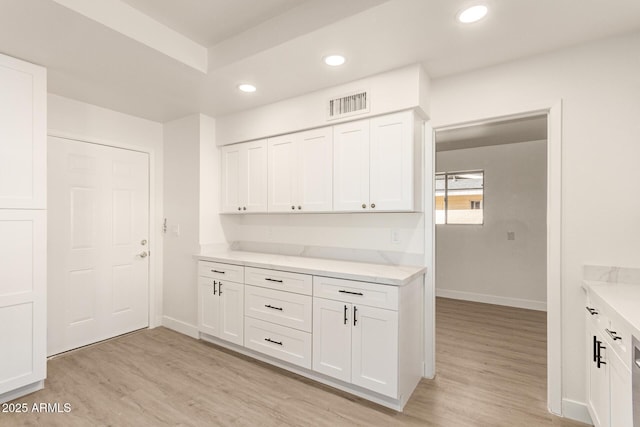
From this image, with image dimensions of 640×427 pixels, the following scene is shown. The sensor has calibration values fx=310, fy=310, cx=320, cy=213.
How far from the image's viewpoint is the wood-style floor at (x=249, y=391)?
2.06 metres

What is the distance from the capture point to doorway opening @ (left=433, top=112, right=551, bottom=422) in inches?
135

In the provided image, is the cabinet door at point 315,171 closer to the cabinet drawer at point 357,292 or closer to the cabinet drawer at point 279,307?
the cabinet drawer at point 357,292

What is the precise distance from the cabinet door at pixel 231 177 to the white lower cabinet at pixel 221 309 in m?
0.85

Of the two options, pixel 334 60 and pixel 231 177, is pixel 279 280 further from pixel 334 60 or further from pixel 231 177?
pixel 334 60

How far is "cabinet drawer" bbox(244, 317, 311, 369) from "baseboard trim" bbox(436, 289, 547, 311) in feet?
11.5

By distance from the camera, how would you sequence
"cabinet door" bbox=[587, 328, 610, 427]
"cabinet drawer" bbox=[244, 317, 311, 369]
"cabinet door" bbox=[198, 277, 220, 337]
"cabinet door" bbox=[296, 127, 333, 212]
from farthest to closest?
"cabinet door" bbox=[198, 277, 220, 337] < "cabinet door" bbox=[296, 127, 333, 212] < "cabinet drawer" bbox=[244, 317, 311, 369] < "cabinet door" bbox=[587, 328, 610, 427]

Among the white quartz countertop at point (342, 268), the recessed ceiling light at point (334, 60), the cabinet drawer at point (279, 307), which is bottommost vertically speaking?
the cabinet drawer at point (279, 307)

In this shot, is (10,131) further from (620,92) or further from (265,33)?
(620,92)

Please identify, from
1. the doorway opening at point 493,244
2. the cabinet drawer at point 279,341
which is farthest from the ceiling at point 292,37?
the cabinet drawer at point 279,341

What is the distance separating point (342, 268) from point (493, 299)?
352 centimetres

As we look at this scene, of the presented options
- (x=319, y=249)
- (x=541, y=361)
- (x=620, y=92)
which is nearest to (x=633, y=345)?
(x=620, y=92)

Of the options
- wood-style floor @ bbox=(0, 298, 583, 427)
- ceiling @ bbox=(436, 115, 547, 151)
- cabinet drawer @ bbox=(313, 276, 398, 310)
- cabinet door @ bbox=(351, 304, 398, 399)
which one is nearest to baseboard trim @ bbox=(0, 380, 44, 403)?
wood-style floor @ bbox=(0, 298, 583, 427)

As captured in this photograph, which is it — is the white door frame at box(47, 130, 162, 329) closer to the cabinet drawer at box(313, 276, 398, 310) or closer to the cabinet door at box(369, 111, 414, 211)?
the cabinet drawer at box(313, 276, 398, 310)

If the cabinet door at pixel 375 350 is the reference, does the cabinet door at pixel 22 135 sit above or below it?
above
